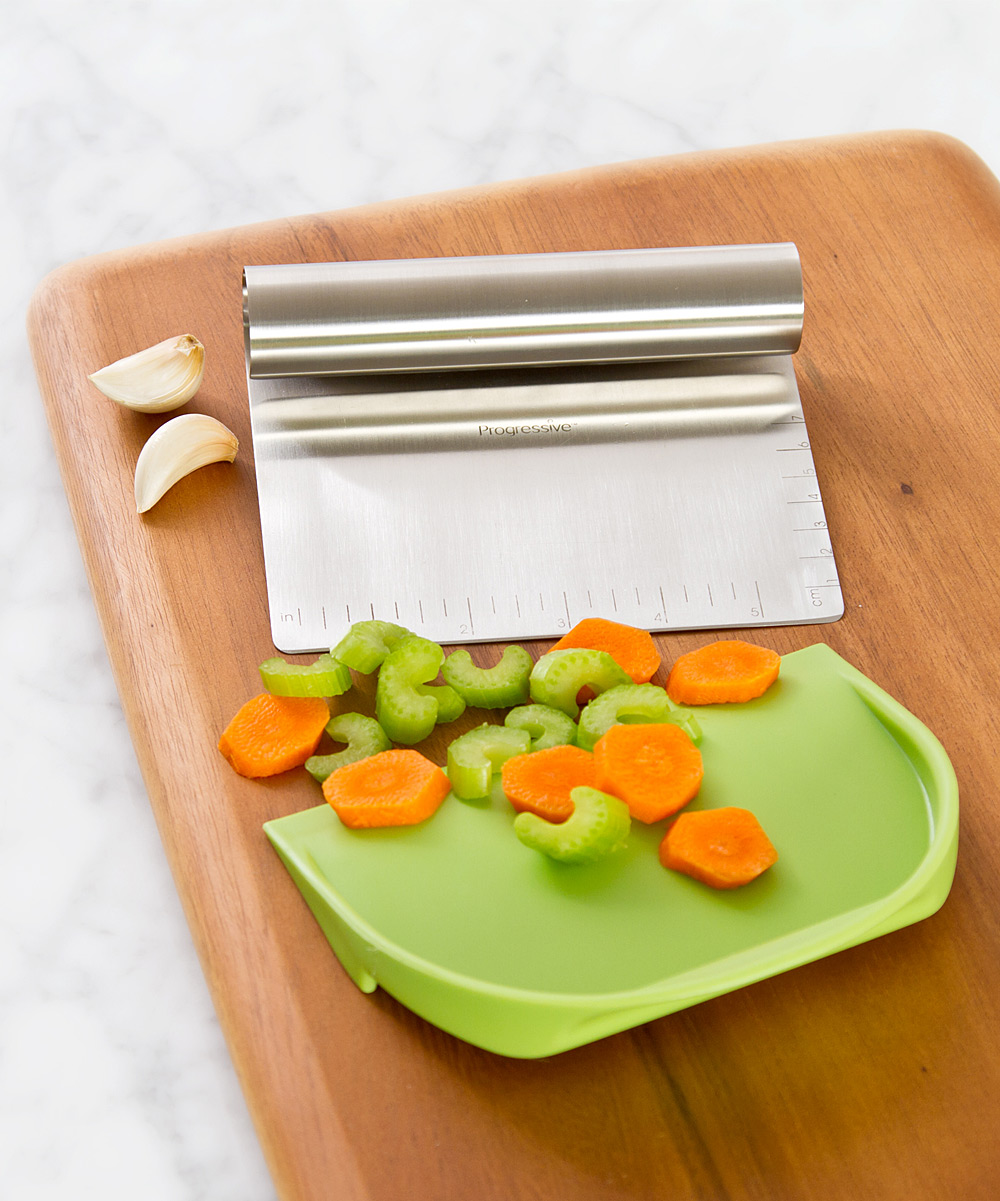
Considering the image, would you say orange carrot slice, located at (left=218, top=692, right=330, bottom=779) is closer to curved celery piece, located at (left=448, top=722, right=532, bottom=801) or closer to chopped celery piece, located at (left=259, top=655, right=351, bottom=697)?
chopped celery piece, located at (left=259, top=655, right=351, bottom=697)

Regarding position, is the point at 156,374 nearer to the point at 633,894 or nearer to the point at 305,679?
the point at 305,679

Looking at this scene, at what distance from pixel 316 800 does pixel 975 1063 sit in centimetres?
49

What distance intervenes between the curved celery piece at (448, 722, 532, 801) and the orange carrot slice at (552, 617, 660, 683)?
11 centimetres

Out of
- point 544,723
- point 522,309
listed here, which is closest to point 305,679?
point 544,723

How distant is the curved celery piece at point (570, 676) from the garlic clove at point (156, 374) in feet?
1.44

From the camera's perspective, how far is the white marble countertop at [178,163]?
0.89 meters

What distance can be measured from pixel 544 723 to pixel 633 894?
0.15m

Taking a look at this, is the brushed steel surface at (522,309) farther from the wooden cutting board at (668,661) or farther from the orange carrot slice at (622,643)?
the orange carrot slice at (622,643)

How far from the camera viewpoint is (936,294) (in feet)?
4.21

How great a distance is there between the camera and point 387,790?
839 mm

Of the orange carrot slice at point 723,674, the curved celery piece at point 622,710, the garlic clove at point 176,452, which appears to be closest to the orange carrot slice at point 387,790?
the curved celery piece at point 622,710

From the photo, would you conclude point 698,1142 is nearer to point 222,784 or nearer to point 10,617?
point 222,784

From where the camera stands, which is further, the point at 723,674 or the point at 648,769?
the point at 723,674

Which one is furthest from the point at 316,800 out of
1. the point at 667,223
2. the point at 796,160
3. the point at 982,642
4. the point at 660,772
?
the point at 796,160
